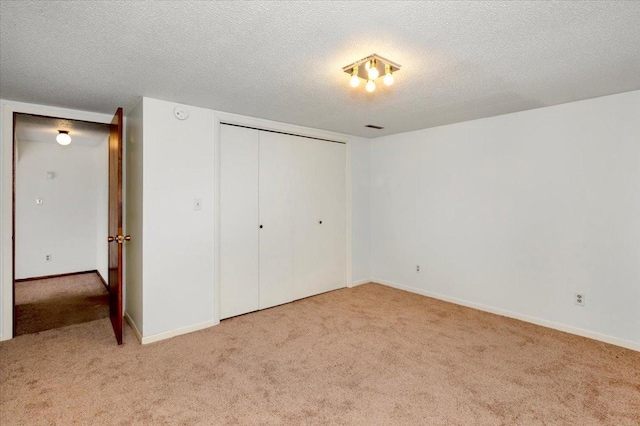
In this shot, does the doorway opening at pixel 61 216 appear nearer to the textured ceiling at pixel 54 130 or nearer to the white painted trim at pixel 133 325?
the textured ceiling at pixel 54 130

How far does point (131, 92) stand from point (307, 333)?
2.71 metres

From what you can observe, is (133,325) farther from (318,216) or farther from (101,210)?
(101,210)

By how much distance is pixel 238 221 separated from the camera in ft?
11.8

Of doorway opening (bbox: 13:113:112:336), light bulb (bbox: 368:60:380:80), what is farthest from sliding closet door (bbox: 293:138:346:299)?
doorway opening (bbox: 13:113:112:336)

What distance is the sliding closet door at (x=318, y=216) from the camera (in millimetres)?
4168

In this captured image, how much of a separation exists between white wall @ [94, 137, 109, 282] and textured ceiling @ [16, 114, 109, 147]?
0.70 ft

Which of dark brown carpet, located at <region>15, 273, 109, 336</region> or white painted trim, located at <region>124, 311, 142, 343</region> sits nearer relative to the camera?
white painted trim, located at <region>124, 311, 142, 343</region>

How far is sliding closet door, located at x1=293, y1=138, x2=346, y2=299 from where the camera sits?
4168 mm

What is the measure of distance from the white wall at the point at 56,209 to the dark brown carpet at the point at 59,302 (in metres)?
0.34

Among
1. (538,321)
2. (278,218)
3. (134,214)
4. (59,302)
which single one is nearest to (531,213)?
(538,321)

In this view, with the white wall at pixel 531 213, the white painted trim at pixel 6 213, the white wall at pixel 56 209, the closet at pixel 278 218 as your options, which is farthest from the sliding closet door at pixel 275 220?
the white wall at pixel 56 209

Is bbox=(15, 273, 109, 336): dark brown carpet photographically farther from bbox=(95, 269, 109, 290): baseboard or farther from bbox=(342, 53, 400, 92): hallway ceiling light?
bbox=(342, 53, 400, 92): hallway ceiling light

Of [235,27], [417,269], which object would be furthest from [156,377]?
[417,269]

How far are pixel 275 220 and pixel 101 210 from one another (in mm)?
3607
